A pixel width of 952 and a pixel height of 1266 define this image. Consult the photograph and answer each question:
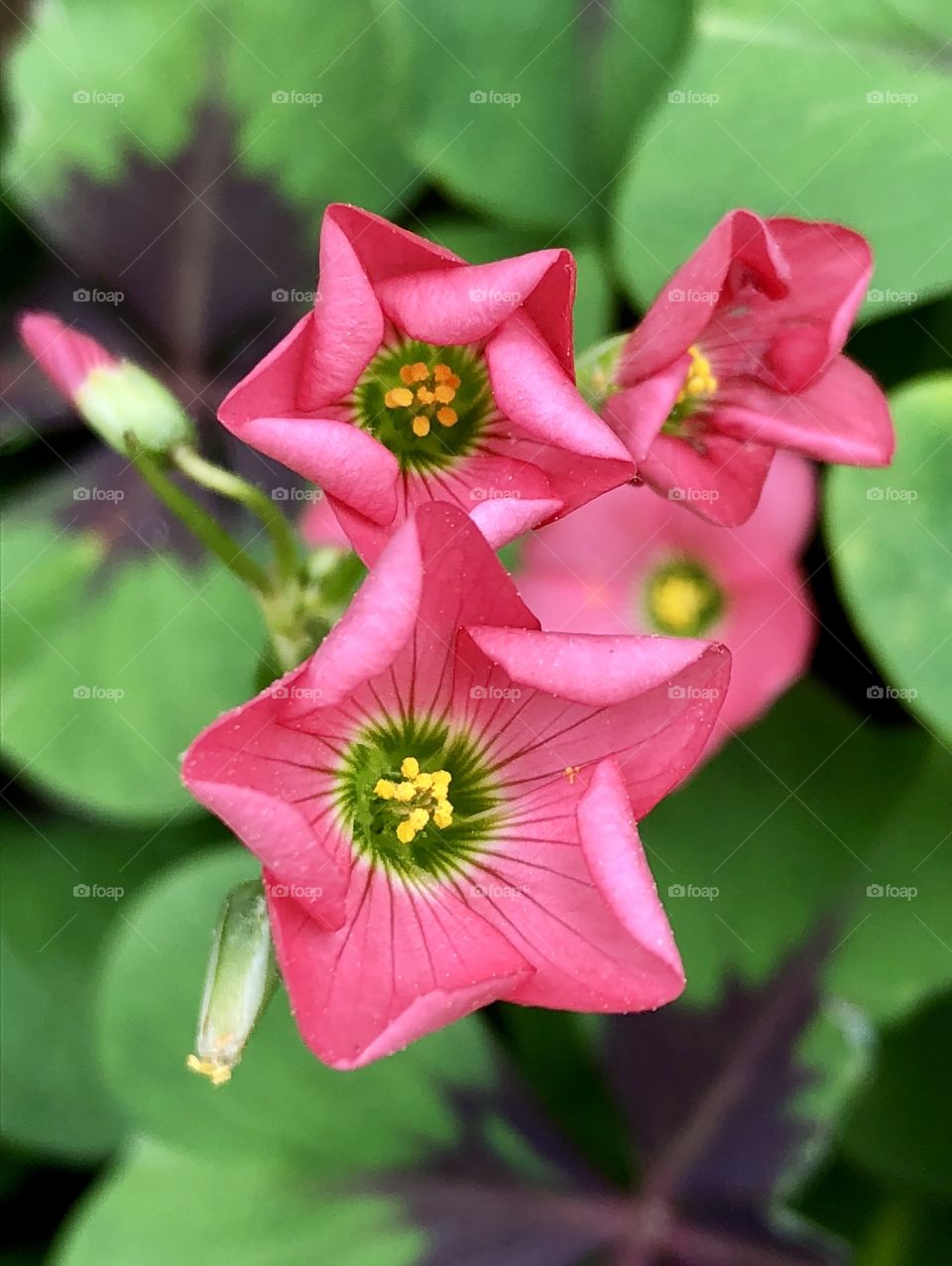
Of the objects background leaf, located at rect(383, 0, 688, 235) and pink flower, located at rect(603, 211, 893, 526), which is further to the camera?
background leaf, located at rect(383, 0, 688, 235)

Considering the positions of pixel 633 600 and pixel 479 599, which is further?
pixel 633 600

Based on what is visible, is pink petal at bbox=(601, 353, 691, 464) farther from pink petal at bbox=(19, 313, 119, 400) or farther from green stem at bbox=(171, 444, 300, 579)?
pink petal at bbox=(19, 313, 119, 400)

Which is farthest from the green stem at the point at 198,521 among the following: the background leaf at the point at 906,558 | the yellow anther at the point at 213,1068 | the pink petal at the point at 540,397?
the background leaf at the point at 906,558

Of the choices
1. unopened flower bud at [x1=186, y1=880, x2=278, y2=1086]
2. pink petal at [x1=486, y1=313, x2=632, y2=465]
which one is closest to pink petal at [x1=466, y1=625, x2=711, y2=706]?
pink petal at [x1=486, y1=313, x2=632, y2=465]

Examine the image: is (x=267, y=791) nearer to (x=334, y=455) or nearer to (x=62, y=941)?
(x=334, y=455)

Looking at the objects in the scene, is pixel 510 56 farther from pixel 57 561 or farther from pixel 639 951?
pixel 639 951

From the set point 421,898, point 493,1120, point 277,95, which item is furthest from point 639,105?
point 493,1120

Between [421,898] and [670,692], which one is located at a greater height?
[670,692]
